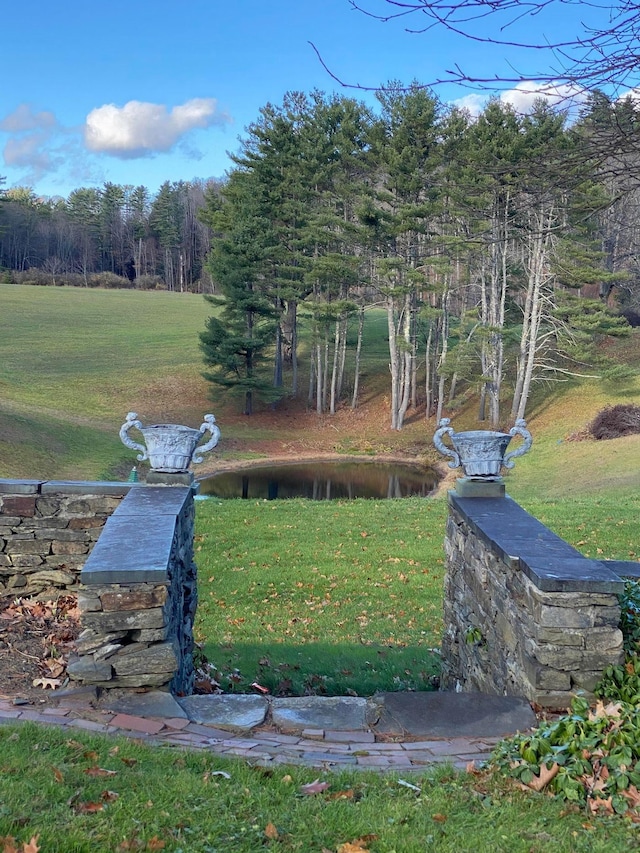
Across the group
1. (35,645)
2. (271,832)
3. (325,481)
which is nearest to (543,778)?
(271,832)

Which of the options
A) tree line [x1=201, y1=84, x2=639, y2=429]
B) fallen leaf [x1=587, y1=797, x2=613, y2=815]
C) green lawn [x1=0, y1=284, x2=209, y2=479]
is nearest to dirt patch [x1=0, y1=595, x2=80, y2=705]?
fallen leaf [x1=587, y1=797, x2=613, y2=815]

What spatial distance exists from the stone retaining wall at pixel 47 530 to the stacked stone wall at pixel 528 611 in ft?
9.80

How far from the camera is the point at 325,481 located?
21656 millimetres

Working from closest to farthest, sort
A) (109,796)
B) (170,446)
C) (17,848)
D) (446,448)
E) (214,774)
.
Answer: (17,848) → (109,796) → (214,774) → (170,446) → (446,448)

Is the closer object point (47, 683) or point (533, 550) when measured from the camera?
point (47, 683)

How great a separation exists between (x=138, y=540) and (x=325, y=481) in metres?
17.5

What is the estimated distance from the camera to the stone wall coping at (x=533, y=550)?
3578mm

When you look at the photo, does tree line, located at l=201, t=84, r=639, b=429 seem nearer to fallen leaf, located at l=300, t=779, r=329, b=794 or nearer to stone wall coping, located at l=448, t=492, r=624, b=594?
stone wall coping, located at l=448, t=492, r=624, b=594

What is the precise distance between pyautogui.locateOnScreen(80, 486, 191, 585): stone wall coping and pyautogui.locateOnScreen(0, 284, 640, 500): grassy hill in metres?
11.6

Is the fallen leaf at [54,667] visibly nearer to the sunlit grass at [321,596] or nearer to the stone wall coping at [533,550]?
the sunlit grass at [321,596]

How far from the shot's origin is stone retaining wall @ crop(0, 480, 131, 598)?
18.8 ft

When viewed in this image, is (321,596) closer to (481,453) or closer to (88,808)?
(481,453)

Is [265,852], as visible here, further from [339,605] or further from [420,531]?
[420,531]

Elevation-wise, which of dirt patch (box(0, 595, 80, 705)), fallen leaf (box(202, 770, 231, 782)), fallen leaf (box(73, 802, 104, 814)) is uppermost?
fallen leaf (box(73, 802, 104, 814))
